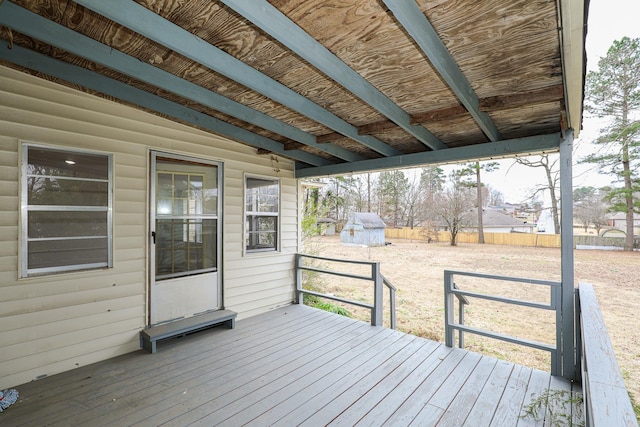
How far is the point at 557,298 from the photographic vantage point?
2639 millimetres

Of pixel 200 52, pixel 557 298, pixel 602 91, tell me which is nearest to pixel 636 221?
pixel 602 91

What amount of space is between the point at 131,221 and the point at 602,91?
1102cm

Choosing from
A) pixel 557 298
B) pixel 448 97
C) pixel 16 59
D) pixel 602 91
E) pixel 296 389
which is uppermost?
pixel 602 91

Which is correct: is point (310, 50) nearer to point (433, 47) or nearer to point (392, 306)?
point (433, 47)

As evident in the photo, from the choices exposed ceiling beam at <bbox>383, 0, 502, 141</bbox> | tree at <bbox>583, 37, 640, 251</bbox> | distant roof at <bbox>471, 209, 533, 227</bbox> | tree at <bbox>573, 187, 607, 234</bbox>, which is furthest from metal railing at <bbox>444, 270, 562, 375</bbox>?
distant roof at <bbox>471, 209, 533, 227</bbox>

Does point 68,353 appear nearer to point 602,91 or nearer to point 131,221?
point 131,221

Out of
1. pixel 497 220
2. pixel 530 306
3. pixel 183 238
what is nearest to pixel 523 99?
pixel 530 306

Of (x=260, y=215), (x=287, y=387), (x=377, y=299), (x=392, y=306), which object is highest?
(x=260, y=215)

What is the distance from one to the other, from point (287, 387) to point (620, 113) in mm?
10339

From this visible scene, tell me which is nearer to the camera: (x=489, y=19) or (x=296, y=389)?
(x=489, y=19)

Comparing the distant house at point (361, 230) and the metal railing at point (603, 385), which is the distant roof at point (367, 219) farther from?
the metal railing at point (603, 385)

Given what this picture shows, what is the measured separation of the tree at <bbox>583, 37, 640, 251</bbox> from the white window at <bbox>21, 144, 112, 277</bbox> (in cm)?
1088

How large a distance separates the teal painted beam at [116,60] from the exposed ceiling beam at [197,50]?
0.58 meters

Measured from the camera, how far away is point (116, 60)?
197 centimetres
